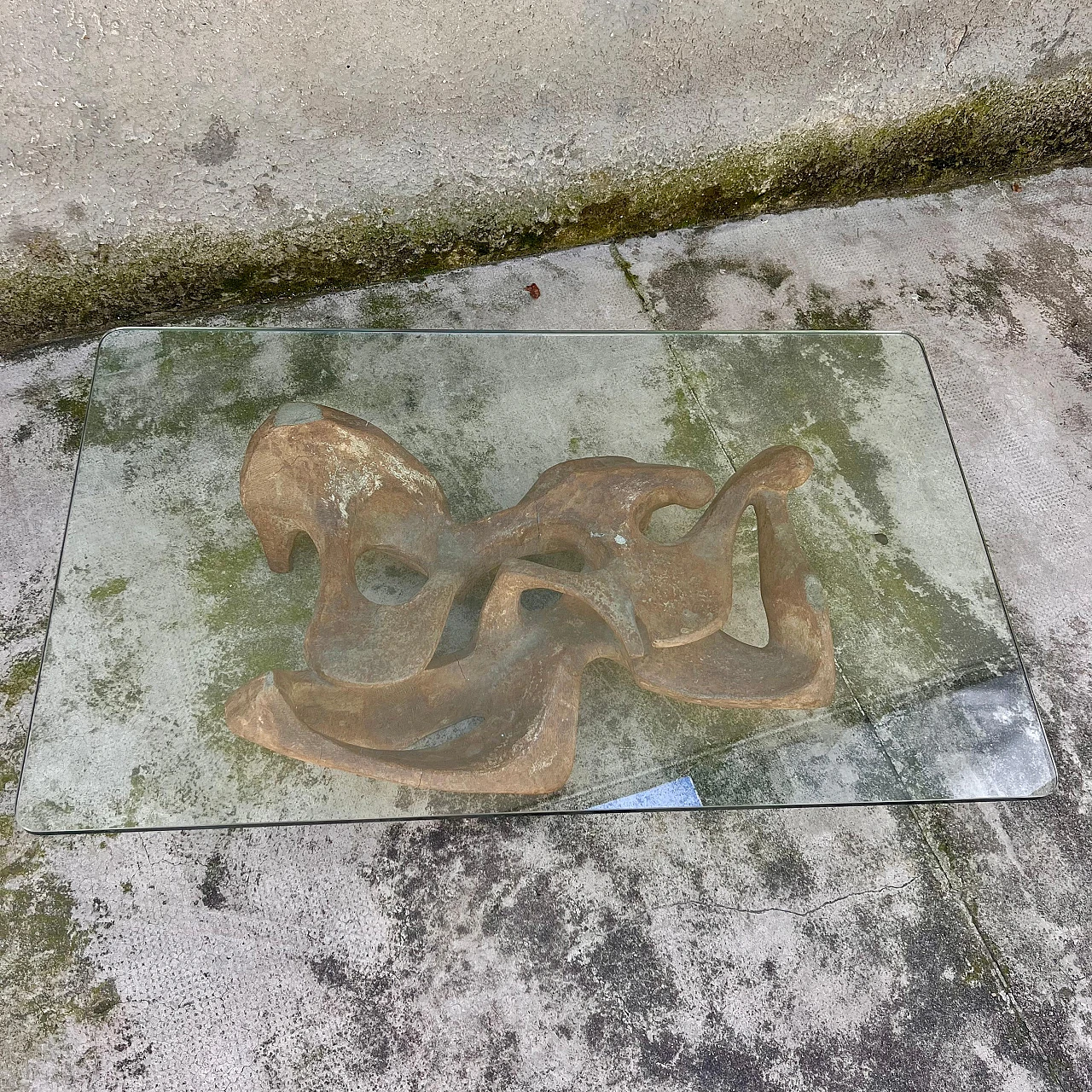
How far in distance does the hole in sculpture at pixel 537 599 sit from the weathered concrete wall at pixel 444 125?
1140mm

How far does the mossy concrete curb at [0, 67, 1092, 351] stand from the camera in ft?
7.14

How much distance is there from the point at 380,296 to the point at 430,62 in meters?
0.59

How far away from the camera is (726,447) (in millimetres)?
1991

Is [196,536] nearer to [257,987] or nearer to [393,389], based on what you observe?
[393,389]

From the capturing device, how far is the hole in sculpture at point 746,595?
173 cm

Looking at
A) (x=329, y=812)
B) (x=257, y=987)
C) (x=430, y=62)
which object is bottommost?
(x=257, y=987)

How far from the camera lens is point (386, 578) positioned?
175 centimetres

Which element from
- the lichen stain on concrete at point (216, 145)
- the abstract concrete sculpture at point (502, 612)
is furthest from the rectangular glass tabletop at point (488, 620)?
the lichen stain on concrete at point (216, 145)

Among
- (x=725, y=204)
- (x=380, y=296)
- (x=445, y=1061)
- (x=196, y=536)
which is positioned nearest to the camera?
(x=445, y=1061)

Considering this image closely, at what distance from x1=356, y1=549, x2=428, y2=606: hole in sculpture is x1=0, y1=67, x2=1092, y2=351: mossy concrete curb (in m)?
0.99

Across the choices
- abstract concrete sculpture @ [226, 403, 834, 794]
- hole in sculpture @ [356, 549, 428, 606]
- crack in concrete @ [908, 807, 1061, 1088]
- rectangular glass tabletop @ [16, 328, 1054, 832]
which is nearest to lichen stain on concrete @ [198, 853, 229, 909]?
rectangular glass tabletop @ [16, 328, 1054, 832]

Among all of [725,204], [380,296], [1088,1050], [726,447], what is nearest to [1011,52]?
[725,204]

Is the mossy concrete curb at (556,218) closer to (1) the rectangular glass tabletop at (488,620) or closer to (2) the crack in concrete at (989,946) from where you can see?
(1) the rectangular glass tabletop at (488,620)

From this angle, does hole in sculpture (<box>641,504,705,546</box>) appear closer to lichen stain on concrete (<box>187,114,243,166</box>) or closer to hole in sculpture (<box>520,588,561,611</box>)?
hole in sculpture (<box>520,588,561,611</box>)
